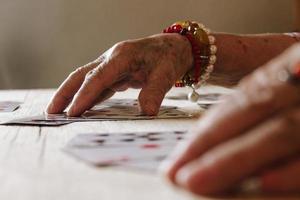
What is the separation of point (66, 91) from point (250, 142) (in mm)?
757

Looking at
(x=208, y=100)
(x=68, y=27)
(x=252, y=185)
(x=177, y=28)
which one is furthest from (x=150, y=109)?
(x=68, y=27)

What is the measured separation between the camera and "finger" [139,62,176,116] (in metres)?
1.04

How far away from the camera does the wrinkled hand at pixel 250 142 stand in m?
0.43

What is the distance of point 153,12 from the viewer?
2889 mm

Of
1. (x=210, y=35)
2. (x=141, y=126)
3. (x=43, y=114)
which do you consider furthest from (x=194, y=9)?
(x=141, y=126)

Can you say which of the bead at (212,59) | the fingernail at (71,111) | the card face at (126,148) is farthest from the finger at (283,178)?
the bead at (212,59)

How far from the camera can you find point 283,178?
0.44m

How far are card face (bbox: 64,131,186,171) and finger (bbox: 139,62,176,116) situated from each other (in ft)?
0.81

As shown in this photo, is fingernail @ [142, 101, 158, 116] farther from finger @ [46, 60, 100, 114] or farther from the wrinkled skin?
the wrinkled skin

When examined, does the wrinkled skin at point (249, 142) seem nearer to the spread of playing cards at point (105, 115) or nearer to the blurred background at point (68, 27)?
the spread of playing cards at point (105, 115)

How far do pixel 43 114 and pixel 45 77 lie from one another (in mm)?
1827

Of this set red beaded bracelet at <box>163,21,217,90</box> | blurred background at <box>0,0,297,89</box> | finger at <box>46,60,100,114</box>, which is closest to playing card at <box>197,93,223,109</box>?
red beaded bracelet at <box>163,21,217,90</box>

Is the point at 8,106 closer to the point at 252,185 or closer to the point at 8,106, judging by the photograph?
the point at 8,106

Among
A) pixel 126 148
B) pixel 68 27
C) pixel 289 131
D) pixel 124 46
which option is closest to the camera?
pixel 289 131
